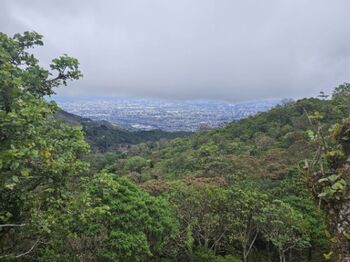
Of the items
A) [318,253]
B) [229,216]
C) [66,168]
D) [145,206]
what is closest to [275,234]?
[229,216]

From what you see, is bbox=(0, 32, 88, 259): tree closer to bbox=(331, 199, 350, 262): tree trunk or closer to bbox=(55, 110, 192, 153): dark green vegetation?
bbox=(331, 199, 350, 262): tree trunk

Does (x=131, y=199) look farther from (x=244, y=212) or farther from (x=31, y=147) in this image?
(x=31, y=147)

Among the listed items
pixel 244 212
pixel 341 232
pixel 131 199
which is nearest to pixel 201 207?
pixel 244 212

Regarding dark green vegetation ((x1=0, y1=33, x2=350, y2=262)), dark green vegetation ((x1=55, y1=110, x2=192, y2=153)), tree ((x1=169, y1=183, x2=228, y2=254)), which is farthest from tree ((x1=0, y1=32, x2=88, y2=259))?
dark green vegetation ((x1=55, y1=110, x2=192, y2=153))

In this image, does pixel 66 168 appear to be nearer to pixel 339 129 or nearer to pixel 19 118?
pixel 19 118

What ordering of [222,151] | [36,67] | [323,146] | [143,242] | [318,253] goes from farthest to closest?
[222,151] → [318,253] → [143,242] → [36,67] → [323,146]

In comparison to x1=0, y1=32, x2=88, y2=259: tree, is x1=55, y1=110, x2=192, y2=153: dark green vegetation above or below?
below

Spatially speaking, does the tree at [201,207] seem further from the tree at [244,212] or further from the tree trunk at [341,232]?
the tree trunk at [341,232]

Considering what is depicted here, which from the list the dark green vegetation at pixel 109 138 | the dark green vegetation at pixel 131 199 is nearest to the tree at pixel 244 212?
the dark green vegetation at pixel 131 199
